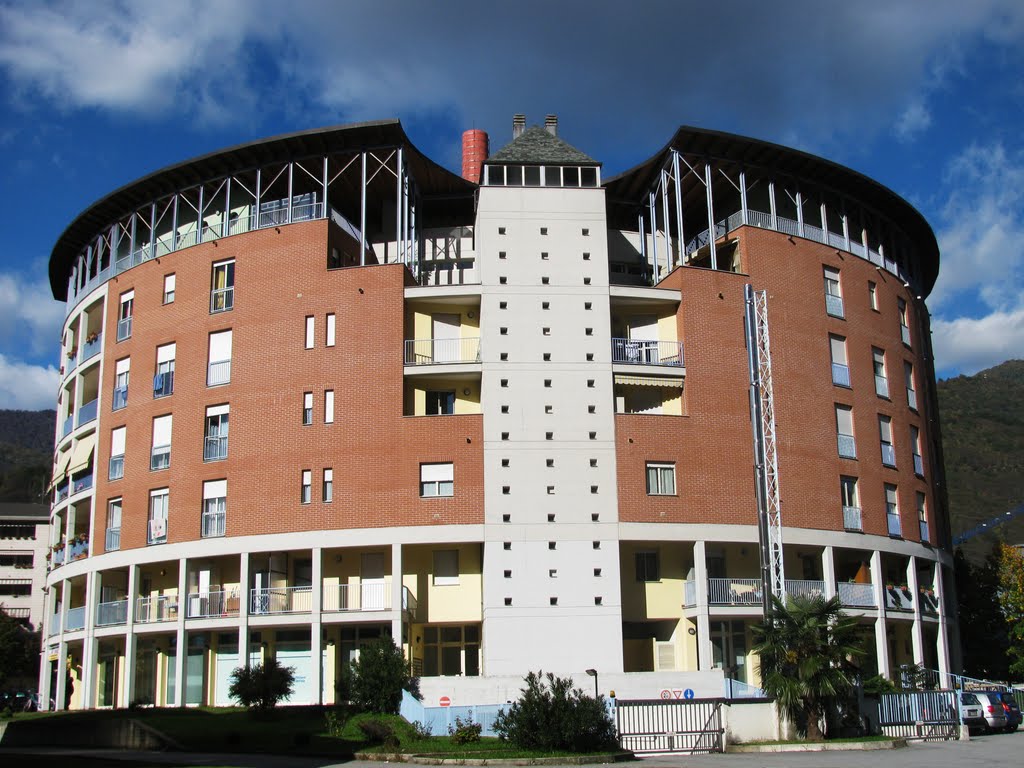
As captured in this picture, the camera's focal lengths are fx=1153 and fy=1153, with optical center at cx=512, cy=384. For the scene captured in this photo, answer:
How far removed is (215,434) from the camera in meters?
48.3

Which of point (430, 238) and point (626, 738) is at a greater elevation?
point (430, 238)

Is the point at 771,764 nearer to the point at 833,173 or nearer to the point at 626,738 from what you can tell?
the point at 626,738

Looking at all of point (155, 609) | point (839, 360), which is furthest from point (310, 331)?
point (839, 360)

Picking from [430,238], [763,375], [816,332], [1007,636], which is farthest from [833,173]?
[1007,636]

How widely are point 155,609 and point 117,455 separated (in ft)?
25.8

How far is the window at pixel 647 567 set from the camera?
46.7 m

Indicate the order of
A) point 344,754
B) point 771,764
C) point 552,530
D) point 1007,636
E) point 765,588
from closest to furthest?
point 771,764
point 344,754
point 765,588
point 552,530
point 1007,636

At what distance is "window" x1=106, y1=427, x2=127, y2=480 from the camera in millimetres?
51156

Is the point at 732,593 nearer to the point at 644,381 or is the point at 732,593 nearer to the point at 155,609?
the point at 644,381

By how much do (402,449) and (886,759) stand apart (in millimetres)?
23147

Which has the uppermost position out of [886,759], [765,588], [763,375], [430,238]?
[430,238]

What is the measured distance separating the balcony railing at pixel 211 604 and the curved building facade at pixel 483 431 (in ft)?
0.32

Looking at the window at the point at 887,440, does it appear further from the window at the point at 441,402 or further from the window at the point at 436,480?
the window at the point at 436,480

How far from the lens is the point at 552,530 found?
4441 centimetres
